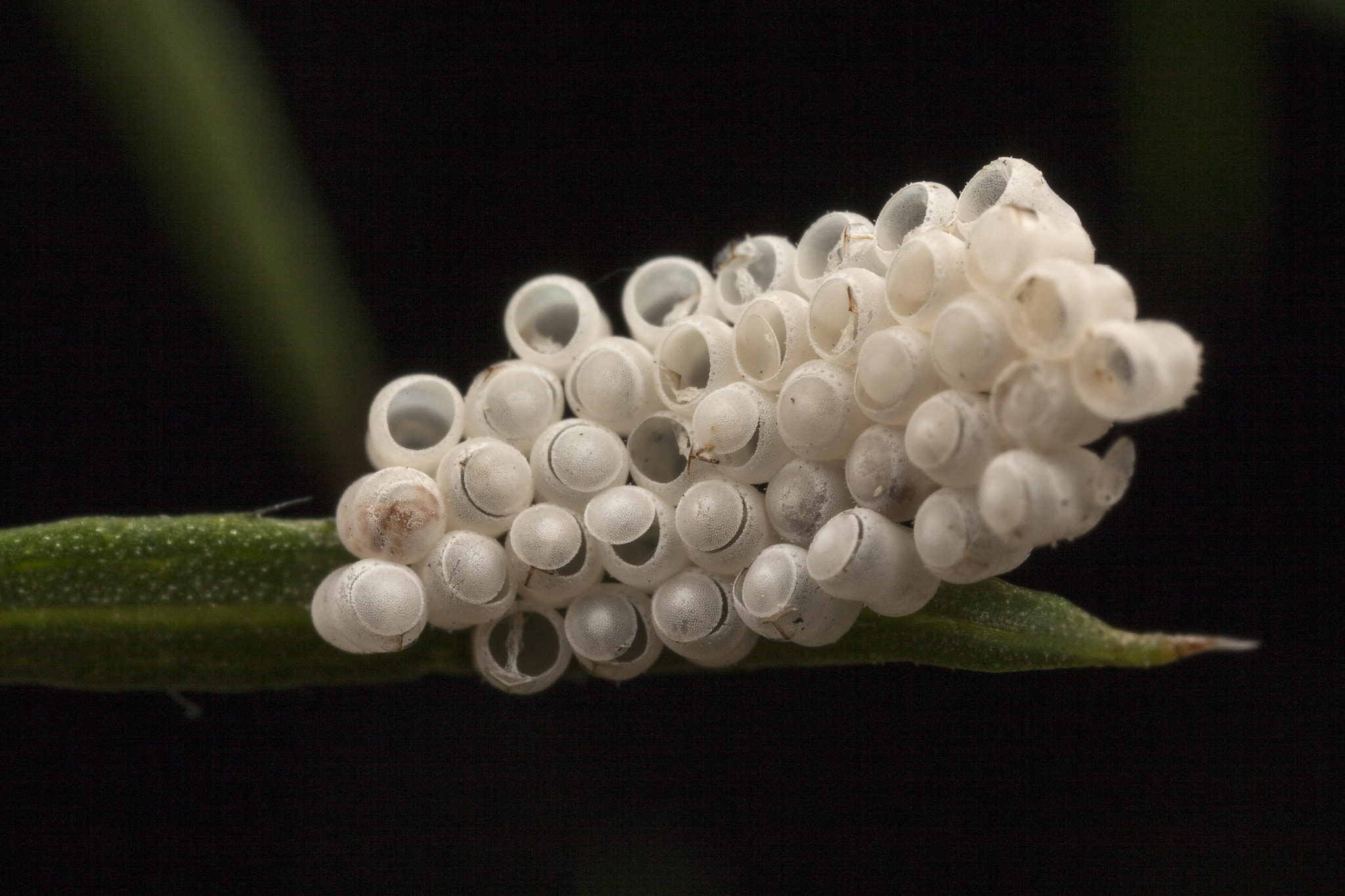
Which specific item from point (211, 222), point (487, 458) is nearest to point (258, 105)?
point (211, 222)

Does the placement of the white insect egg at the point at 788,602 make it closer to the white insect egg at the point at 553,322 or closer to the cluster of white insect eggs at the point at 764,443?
the cluster of white insect eggs at the point at 764,443

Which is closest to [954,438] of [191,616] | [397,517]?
[397,517]

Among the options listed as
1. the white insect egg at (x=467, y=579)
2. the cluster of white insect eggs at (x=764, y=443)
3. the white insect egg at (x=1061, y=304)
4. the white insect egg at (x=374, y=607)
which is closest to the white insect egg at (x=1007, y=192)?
the cluster of white insect eggs at (x=764, y=443)

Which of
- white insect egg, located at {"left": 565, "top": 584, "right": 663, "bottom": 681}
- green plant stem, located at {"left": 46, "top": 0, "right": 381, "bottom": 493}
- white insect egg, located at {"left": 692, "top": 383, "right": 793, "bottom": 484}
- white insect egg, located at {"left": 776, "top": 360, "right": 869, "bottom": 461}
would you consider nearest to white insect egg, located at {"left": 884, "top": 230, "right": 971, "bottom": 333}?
white insect egg, located at {"left": 776, "top": 360, "right": 869, "bottom": 461}

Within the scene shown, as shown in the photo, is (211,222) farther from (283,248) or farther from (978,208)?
(978,208)

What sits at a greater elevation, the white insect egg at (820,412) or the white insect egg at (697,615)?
the white insect egg at (820,412)

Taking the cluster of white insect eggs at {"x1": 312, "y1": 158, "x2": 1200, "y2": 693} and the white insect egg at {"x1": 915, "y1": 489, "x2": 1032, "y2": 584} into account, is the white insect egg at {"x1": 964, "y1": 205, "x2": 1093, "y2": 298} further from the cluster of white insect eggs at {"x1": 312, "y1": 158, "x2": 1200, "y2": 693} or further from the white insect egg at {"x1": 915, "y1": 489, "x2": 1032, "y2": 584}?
the white insect egg at {"x1": 915, "y1": 489, "x2": 1032, "y2": 584}
